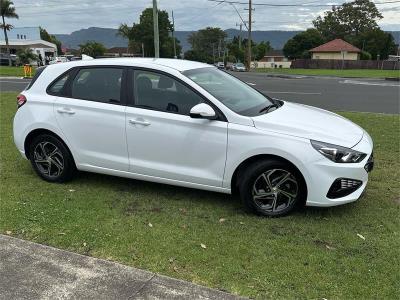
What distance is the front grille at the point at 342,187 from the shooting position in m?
4.50

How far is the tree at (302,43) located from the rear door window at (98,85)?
285 feet

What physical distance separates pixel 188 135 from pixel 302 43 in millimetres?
89706

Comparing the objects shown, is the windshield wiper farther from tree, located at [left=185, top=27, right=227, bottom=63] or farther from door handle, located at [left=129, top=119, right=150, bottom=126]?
tree, located at [left=185, top=27, right=227, bottom=63]

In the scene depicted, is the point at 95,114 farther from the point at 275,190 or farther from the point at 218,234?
the point at 275,190

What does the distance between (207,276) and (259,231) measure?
997 mm

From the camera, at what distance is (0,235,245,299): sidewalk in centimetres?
338

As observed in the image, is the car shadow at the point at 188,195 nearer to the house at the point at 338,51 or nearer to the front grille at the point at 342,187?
the front grille at the point at 342,187

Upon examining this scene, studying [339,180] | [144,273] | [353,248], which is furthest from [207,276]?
[339,180]

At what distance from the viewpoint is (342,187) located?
4.54 metres

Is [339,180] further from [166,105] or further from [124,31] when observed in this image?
[124,31]

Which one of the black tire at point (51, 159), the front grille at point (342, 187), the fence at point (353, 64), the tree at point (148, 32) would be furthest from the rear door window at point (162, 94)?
the tree at point (148, 32)

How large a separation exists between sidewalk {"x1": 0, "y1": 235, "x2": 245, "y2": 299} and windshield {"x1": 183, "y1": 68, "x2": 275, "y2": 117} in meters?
2.06

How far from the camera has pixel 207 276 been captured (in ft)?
11.9

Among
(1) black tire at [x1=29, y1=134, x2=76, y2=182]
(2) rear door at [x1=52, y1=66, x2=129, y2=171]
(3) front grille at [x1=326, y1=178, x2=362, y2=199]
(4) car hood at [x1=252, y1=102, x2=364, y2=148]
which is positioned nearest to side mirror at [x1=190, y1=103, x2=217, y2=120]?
(4) car hood at [x1=252, y1=102, x2=364, y2=148]
